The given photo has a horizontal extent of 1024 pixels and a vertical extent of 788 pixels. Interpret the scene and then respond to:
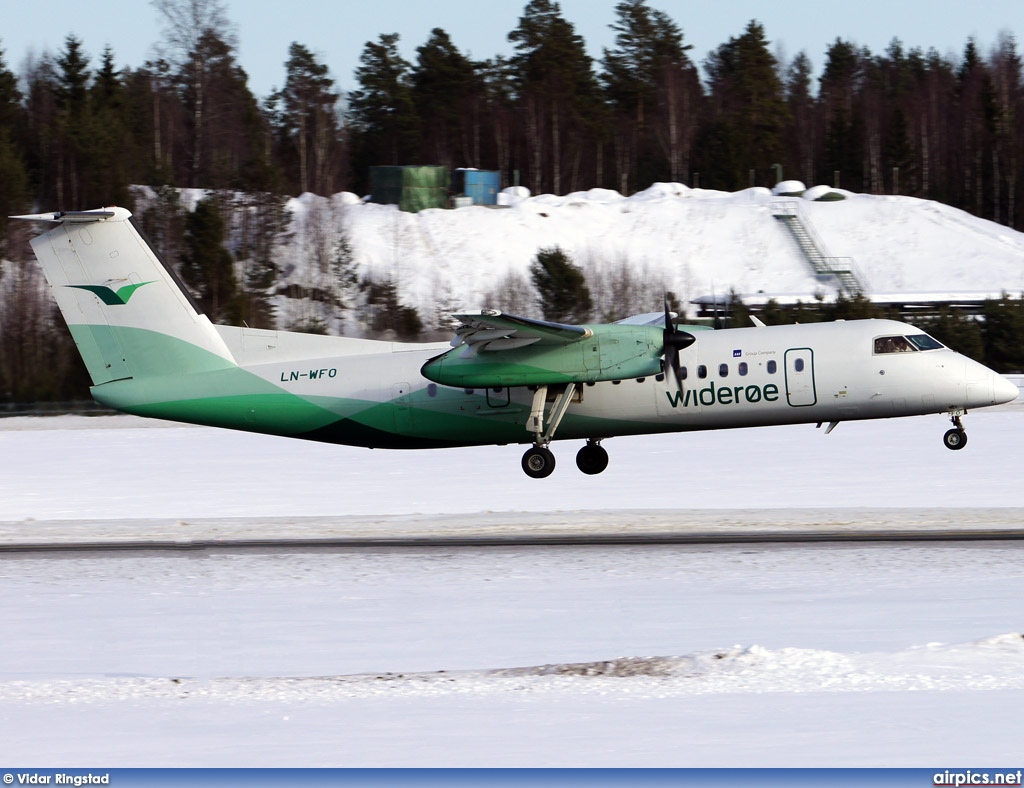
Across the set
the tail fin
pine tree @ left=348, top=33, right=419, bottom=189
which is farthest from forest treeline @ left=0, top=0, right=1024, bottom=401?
the tail fin

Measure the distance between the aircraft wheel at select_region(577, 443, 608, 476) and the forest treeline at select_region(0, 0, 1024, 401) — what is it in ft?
143

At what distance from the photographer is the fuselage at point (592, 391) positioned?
66.7 ft

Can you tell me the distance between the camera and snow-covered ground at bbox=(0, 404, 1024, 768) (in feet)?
27.5

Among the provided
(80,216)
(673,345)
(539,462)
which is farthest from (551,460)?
(80,216)

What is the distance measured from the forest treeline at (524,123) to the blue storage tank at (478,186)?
27.7ft

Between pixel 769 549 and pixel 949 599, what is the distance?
3188mm

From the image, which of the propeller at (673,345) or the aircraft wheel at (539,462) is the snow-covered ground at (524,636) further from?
the propeller at (673,345)

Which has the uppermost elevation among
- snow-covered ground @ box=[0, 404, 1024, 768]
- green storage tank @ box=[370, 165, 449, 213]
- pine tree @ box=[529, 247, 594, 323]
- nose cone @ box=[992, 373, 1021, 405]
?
green storage tank @ box=[370, 165, 449, 213]

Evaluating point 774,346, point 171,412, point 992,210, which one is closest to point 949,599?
point 774,346

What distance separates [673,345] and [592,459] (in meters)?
3.14

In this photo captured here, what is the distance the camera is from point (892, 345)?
20.6 m

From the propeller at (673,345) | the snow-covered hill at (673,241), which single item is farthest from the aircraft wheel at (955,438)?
the snow-covered hill at (673,241)

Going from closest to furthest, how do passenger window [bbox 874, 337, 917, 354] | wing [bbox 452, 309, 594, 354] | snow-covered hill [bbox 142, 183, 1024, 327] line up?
wing [bbox 452, 309, 594, 354]
passenger window [bbox 874, 337, 917, 354]
snow-covered hill [bbox 142, 183, 1024, 327]

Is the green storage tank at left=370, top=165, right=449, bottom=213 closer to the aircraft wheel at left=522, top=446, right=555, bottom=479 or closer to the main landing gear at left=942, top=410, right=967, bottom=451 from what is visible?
the aircraft wheel at left=522, top=446, right=555, bottom=479
